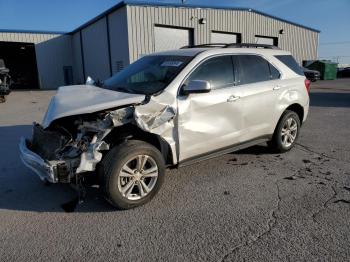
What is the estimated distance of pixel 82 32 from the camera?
24.3m

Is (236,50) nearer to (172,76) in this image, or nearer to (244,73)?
(244,73)

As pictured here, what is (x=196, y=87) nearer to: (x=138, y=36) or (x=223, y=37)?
(x=138, y=36)

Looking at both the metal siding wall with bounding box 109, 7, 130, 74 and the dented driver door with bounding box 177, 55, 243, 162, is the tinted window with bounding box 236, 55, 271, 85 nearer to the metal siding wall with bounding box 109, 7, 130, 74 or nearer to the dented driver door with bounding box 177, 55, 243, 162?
the dented driver door with bounding box 177, 55, 243, 162

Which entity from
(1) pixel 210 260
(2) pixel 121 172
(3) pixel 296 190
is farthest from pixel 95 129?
(3) pixel 296 190

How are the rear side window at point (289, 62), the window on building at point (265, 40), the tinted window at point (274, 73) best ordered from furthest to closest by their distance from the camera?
the window on building at point (265, 40), the rear side window at point (289, 62), the tinted window at point (274, 73)

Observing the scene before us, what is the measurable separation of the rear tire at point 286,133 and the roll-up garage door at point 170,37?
13948mm

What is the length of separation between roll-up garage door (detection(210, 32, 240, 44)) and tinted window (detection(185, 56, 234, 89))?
1711 cm

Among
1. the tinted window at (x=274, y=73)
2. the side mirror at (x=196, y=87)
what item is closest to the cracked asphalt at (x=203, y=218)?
the side mirror at (x=196, y=87)

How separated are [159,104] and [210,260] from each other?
186 centimetres

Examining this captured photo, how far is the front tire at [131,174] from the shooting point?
11.5 feet

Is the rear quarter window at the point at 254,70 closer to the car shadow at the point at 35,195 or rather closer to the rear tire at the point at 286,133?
the rear tire at the point at 286,133

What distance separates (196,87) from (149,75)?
961 mm

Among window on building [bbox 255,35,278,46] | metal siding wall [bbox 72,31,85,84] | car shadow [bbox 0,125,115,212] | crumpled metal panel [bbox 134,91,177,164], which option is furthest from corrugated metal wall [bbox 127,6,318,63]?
crumpled metal panel [bbox 134,91,177,164]

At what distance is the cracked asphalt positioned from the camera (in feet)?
9.57
